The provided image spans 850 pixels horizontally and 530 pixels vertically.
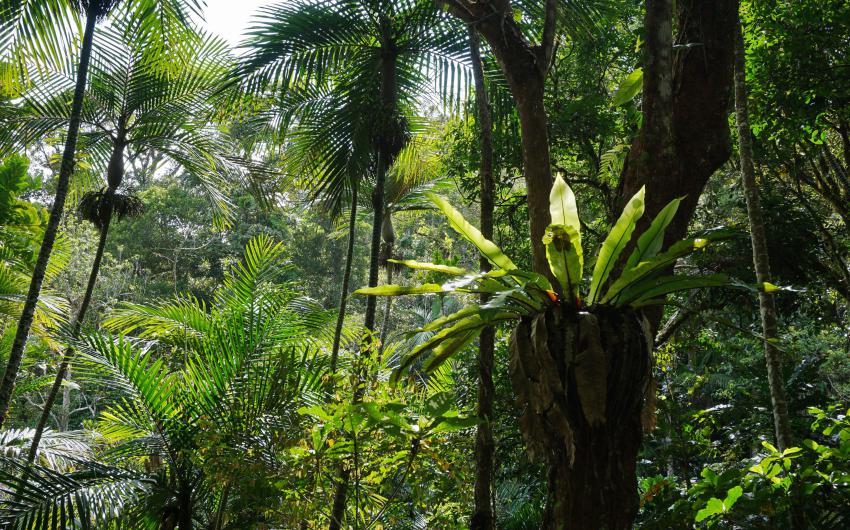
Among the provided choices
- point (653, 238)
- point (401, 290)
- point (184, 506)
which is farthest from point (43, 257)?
point (653, 238)

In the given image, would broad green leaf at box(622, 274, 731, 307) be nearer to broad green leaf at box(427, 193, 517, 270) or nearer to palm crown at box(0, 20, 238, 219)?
broad green leaf at box(427, 193, 517, 270)

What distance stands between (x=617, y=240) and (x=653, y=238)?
134mm

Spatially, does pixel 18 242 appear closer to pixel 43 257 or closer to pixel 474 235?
pixel 43 257

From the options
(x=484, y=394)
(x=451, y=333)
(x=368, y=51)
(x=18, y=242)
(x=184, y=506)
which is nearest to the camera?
(x=451, y=333)

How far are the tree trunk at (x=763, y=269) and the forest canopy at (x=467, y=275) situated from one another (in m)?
0.02

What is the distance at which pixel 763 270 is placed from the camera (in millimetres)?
3846

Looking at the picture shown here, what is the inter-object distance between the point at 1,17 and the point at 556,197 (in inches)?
202

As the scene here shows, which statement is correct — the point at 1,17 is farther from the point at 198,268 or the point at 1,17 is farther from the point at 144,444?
the point at 198,268

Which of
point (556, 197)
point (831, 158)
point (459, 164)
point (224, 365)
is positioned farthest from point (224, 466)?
point (831, 158)

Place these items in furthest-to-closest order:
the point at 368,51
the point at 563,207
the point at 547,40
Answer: the point at 368,51
the point at 547,40
the point at 563,207

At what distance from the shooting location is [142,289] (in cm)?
2047

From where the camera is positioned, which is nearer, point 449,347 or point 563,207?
point 563,207

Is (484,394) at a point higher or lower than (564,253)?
lower

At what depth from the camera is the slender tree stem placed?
11.5ft
